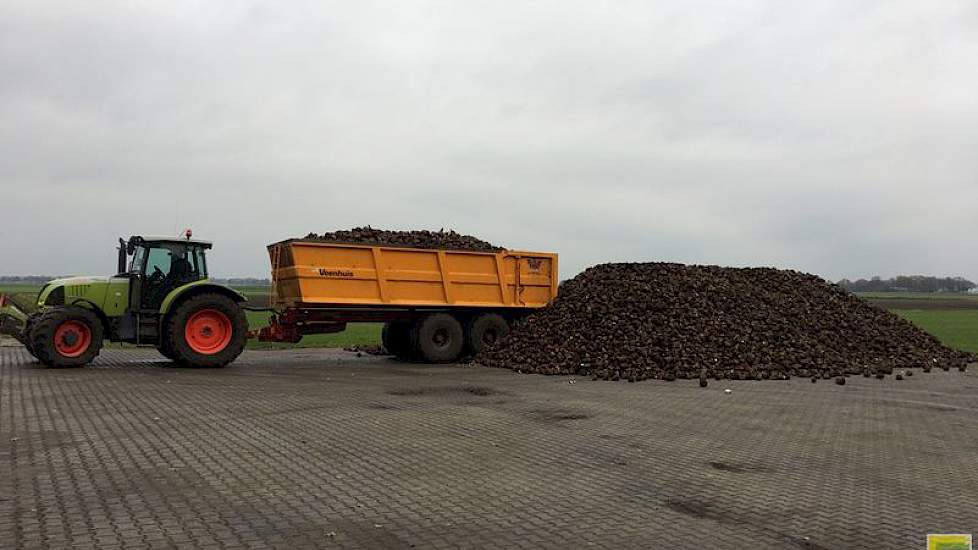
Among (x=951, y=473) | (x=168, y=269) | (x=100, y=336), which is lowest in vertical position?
(x=951, y=473)

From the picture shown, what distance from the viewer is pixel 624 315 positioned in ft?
51.8

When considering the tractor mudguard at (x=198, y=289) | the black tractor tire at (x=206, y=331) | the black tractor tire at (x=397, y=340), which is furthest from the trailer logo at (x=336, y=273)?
the black tractor tire at (x=397, y=340)

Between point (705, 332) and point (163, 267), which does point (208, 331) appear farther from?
point (705, 332)

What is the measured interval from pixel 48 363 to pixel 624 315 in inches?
447

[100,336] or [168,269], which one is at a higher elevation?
[168,269]

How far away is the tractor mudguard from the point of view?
13211 millimetres

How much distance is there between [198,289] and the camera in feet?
44.8

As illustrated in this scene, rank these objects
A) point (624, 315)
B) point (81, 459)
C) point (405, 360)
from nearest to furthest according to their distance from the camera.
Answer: point (81, 459), point (624, 315), point (405, 360)

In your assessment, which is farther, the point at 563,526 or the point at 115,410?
the point at 115,410

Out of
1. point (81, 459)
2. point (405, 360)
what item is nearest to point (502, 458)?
point (81, 459)

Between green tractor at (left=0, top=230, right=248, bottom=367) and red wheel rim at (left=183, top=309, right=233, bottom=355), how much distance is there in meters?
0.02

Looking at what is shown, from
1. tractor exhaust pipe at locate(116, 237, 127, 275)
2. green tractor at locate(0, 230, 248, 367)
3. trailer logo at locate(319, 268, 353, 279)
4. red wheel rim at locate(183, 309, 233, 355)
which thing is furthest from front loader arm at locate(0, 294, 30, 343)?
trailer logo at locate(319, 268, 353, 279)

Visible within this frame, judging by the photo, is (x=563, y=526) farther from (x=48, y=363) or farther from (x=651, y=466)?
(x=48, y=363)

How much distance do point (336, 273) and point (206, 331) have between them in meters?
2.75
